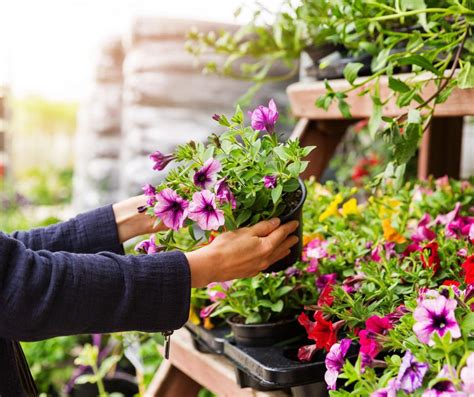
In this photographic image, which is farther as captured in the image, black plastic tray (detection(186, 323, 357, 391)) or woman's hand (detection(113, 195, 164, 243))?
woman's hand (detection(113, 195, 164, 243))

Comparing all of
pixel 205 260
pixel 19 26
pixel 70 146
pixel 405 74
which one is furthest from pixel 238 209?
pixel 70 146

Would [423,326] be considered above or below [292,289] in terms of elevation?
above

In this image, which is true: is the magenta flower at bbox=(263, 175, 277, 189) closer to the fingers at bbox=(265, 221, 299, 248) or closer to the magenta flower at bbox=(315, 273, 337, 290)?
the fingers at bbox=(265, 221, 299, 248)

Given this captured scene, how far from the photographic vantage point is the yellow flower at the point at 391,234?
1.03m

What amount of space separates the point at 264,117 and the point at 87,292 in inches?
11.5

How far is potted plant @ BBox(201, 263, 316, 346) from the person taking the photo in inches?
36.8

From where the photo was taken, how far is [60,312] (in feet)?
2.34

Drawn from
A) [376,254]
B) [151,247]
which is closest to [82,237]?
[151,247]

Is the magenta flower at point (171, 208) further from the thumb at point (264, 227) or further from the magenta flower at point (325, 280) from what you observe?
the magenta flower at point (325, 280)

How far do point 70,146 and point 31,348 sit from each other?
5.75m

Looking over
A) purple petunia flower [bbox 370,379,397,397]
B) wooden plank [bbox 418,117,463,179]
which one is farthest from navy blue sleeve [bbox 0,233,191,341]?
wooden plank [bbox 418,117,463,179]

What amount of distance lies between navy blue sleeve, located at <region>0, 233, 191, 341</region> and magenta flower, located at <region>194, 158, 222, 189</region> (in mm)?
87

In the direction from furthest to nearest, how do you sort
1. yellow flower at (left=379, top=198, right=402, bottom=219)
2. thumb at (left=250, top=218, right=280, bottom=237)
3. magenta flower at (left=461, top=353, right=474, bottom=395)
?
yellow flower at (left=379, top=198, right=402, bottom=219), thumb at (left=250, top=218, right=280, bottom=237), magenta flower at (left=461, top=353, right=474, bottom=395)

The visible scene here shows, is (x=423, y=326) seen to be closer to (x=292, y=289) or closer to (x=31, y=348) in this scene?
(x=292, y=289)
